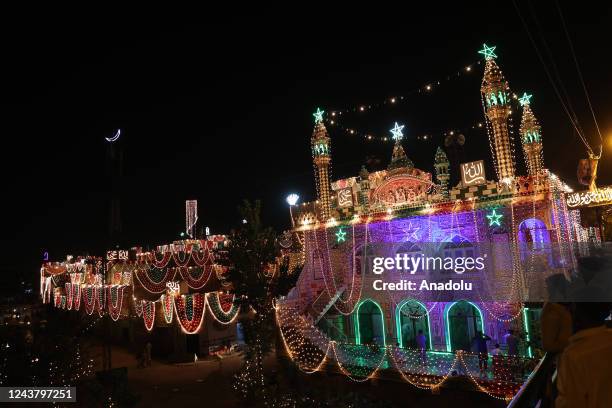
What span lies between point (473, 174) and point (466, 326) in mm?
6049

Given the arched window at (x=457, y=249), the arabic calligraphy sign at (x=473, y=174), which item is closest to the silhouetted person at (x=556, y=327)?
the arabic calligraphy sign at (x=473, y=174)

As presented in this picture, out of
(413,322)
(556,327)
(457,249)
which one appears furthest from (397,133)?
(556,327)

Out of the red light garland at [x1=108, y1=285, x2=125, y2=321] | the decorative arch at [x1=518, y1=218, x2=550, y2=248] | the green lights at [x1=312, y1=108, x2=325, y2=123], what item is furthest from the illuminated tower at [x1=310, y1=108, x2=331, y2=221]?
the red light garland at [x1=108, y1=285, x2=125, y2=321]

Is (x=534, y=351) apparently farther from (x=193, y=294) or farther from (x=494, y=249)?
(x=193, y=294)

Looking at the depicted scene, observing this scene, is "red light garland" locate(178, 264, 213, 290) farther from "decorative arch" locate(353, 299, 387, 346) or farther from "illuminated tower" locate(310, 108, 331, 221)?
"decorative arch" locate(353, 299, 387, 346)

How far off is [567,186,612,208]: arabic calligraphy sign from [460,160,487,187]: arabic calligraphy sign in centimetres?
346

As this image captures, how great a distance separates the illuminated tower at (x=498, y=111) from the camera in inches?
601

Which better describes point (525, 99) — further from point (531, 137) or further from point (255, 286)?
point (255, 286)

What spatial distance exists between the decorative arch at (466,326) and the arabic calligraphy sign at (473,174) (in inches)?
183

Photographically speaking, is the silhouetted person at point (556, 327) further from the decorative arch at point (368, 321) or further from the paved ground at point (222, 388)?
the decorative arch at point (368, 321)

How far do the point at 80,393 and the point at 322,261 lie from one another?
1121 centimetres

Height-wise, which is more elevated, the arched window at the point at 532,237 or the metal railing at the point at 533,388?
the arched window at the point at 532,237

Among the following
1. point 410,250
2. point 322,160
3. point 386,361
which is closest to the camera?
point 386,361

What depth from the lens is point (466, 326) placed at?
15945 mm
